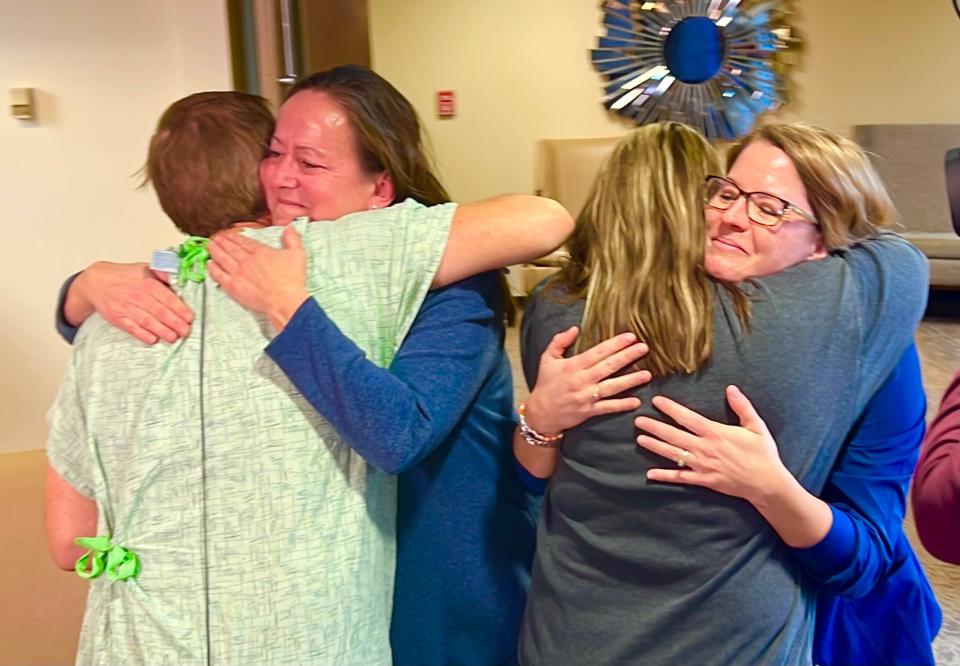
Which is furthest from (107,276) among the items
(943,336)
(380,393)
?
(943,336)

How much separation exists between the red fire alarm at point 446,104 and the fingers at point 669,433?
518 cm

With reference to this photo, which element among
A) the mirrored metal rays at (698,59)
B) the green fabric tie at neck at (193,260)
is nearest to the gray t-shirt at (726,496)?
the green fabric tie at neck at (193,260)

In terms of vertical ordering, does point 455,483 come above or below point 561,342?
below

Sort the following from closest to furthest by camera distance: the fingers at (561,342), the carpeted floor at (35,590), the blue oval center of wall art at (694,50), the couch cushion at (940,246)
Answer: the fingers at (561,342), the carpeted floor at (35,590), the couch cushion at (940,246), the blue oval center of wall art at (694,50)

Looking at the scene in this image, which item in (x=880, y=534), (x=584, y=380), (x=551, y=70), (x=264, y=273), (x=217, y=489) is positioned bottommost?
(x=880, y=534)

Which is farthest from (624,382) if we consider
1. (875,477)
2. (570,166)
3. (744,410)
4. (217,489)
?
(570,166)

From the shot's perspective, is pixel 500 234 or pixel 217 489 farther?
pixel 500 234

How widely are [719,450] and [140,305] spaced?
65 centimetres

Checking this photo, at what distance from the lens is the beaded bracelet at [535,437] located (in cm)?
103

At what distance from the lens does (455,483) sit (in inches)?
42.8

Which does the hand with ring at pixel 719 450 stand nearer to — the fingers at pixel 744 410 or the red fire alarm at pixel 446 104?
the fingers at pixel 744 410

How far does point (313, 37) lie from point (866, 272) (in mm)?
2079

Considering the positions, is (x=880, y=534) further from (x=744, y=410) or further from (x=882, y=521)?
(x=744, y=410)

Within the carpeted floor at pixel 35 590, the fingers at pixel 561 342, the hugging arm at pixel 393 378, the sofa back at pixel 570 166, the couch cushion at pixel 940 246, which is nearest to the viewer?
the hugging arm at pixel 393 378
